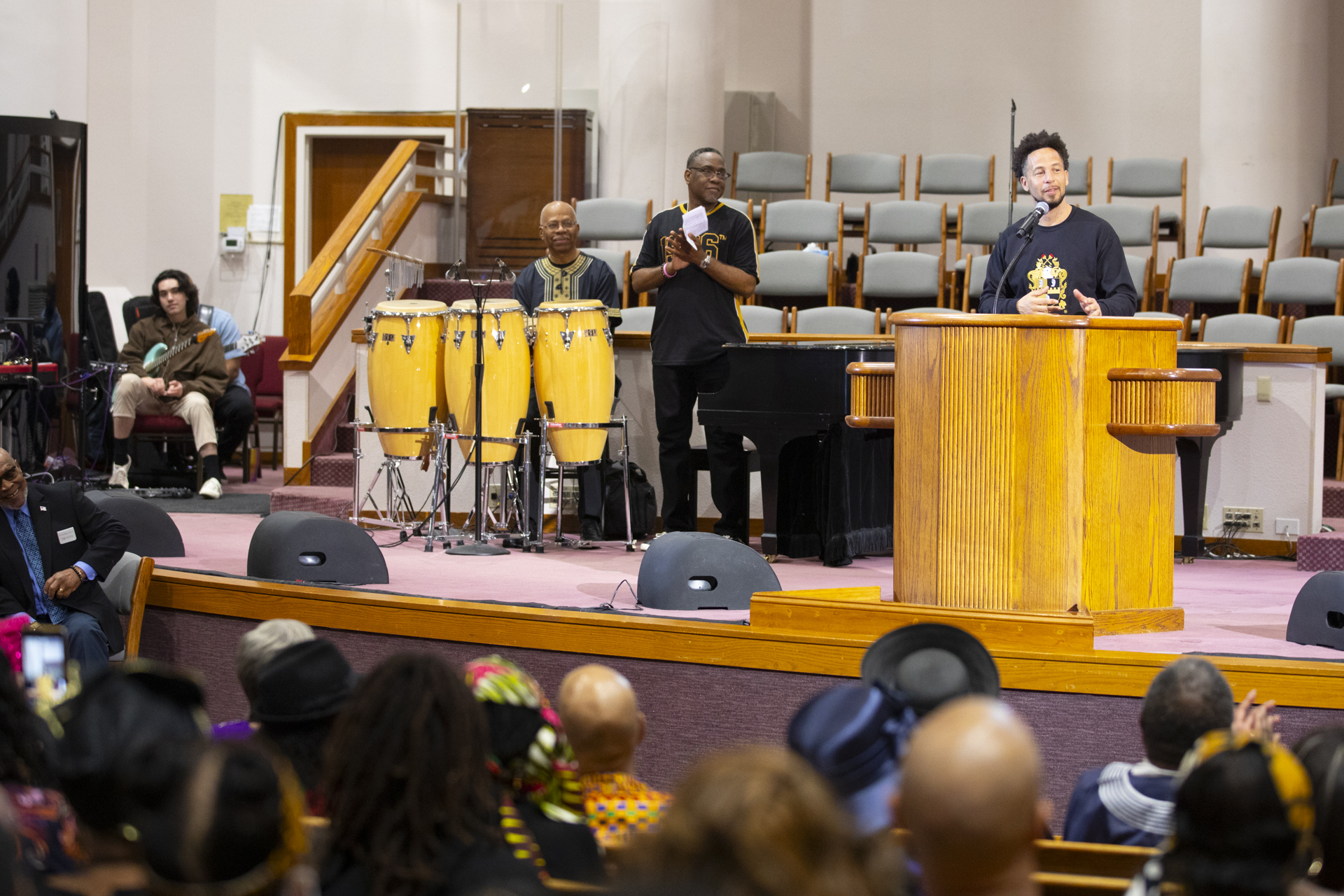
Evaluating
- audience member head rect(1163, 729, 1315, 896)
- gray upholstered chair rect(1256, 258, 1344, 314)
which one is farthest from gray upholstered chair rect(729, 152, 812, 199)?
audience member head rect(1163, 729, 1315, 896)

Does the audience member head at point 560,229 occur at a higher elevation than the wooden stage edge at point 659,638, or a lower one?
higher

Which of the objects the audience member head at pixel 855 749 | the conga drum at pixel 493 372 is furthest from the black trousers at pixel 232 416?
the audience member head at pixel 855 749

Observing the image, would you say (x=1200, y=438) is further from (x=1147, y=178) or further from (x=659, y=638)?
(x=1147, y=178)

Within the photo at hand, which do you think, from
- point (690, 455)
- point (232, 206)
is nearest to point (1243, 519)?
point (690, 455)

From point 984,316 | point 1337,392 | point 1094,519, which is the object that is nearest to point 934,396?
point 984,316

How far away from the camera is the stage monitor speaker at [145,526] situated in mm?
5008

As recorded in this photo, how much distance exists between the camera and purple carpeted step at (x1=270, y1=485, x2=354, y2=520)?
244 inches

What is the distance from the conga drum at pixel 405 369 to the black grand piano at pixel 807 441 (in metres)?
1.10

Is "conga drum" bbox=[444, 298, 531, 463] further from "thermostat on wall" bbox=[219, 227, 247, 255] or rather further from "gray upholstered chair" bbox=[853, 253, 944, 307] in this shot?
"thermostat on wall" bbox=[219, 227, 247, 255]

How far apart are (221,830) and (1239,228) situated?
26.3 feet

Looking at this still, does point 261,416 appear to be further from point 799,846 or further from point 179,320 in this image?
point 799,846

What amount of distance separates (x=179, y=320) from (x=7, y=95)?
1.59 metres

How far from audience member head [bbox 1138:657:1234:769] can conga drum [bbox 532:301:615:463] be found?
3.43 metres

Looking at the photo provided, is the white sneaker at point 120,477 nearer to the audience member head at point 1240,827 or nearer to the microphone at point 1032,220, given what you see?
the microphone at point 1032,220
